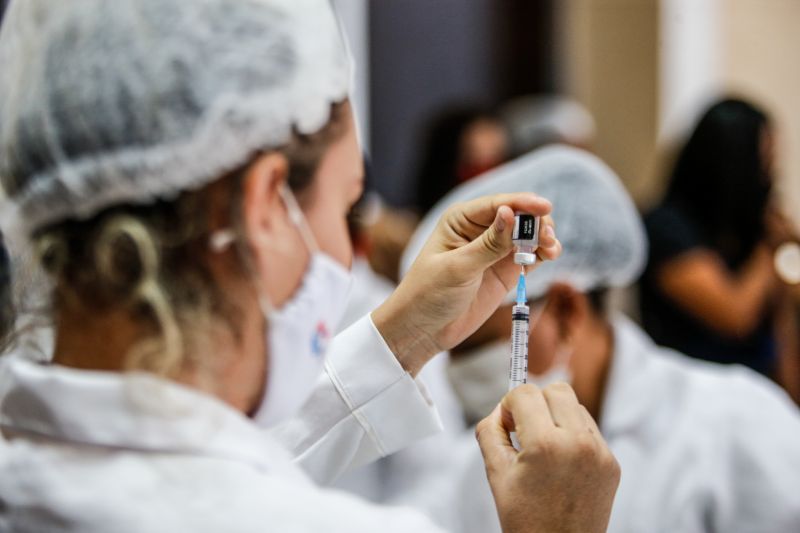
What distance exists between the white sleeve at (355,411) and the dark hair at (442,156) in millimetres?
1701

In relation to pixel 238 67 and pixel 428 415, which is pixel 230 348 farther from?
pixel 428 415

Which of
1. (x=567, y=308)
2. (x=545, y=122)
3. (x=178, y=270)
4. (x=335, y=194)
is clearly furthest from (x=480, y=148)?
(x=178, y=270)

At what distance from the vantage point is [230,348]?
807 mm

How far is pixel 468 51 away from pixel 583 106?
0.56 metres

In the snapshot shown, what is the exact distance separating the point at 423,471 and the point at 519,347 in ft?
3.59

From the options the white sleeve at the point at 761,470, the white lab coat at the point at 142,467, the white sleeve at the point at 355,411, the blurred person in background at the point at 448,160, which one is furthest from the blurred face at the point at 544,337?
the blurred person in background at the point at 448,160

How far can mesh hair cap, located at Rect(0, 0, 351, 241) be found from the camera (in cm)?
75

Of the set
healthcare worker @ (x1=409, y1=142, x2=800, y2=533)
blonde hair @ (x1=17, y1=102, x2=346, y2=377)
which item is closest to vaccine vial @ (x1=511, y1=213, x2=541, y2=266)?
blonde hair @ (x1=17, y1=102, x2=346, y2=377)

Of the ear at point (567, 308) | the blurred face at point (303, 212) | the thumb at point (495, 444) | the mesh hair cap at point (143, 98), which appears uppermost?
the mesh hair cap at point (143, 98)

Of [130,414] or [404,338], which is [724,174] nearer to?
[404,338]

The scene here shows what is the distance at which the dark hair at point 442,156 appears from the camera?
281 cm

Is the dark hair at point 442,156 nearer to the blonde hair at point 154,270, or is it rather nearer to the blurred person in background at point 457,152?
the blurred person in background at point 457,152

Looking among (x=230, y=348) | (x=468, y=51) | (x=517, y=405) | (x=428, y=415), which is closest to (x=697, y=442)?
(x=428, y=415)

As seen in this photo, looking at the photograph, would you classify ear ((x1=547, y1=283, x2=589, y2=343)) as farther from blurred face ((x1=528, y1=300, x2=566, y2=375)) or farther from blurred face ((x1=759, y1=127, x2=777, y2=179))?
blurred face ((x1=759, y1=127, x2=777, y2=179))
